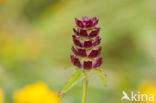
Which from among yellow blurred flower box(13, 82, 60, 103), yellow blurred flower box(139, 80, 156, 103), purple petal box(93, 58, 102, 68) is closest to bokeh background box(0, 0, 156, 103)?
yellow blurred flower box(139, 80, 156, 103)

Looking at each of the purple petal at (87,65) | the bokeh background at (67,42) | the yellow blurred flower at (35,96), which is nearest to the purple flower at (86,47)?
the purple petal at (87,65)

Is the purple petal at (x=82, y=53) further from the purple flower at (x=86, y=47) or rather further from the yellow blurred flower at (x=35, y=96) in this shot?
the yellow blurred flower at (x=35, y=96)

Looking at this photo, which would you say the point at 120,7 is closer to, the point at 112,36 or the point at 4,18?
the point at 112,36

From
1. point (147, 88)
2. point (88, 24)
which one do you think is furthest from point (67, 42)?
point (88, 24)

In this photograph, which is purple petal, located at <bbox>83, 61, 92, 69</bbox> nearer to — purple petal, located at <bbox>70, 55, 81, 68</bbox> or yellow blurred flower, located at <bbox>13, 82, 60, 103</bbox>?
purple petal, located at <bbox>70, 55, 81, 68</bbox>

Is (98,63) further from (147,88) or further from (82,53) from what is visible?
(147,88)

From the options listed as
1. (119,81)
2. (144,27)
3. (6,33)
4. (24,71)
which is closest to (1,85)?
(24,71)
